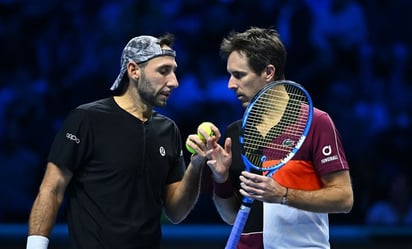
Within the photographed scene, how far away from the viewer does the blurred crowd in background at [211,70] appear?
7.60 m

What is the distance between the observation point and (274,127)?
384cm

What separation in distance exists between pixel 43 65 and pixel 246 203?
4.68 meters

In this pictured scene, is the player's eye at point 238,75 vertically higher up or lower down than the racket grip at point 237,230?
higher up

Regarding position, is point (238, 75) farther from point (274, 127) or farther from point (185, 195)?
point (185, 195)

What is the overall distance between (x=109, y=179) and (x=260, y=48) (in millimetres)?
920

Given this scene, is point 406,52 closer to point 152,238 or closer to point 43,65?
point 43,65

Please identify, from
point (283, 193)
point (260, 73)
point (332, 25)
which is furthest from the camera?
point (332, 25)

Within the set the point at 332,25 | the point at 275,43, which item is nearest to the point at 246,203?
the point at 275,43

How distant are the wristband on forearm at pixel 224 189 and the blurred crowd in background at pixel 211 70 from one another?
352 centimetres

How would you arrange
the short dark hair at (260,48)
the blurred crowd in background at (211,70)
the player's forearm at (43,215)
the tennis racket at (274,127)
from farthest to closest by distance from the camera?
the blurred crowd in background at (211,70), the short dark hair at (260,48), the player's forearm at (43,215), the tennis racket at (274,127)

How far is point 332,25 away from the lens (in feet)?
26.8

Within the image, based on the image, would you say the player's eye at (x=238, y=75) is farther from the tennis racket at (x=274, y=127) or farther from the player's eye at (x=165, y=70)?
the player's eye at (x=165, y=70)

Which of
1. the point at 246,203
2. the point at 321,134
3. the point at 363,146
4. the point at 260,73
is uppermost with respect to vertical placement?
the point at 260,73

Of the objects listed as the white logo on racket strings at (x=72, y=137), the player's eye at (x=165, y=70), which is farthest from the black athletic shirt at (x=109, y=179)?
the player's eye at (x=165, y=70)
